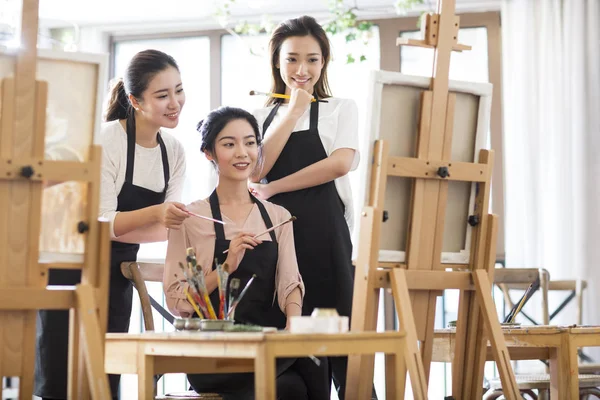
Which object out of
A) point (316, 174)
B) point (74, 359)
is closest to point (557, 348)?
point (316, 174)

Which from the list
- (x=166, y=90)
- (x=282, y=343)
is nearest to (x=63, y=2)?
(x=166, y=90)

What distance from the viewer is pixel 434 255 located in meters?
2.38

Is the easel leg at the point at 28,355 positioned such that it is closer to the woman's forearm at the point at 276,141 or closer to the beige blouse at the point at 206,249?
the beige blouse at the point at 206,249

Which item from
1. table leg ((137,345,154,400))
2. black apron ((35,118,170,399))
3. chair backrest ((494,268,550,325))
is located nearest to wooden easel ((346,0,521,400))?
table leg ((137,345,154,400))

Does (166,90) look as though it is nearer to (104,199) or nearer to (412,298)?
(104,199)

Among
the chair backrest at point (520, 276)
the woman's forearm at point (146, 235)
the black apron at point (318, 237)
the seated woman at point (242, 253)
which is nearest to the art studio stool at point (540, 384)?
the chair backrest at point (520, 276)

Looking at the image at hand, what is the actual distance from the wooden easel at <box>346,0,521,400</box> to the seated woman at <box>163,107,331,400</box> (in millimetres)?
214

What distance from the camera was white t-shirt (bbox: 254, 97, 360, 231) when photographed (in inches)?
106

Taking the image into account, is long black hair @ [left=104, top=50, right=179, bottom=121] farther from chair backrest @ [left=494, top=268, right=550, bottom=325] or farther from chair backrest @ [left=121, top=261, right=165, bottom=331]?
chair backrest @ [left=494, top=268, right=550, bottom=325]

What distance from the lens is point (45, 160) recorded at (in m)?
1.97

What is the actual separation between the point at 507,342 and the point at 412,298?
0.31m

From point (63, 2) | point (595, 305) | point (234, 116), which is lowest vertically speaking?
point (595, 305)

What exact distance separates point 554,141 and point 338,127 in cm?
238

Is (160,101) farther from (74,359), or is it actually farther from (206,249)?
(74,359)
